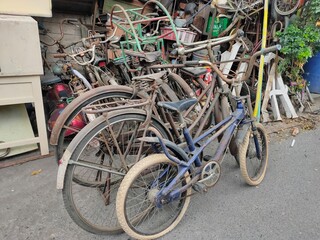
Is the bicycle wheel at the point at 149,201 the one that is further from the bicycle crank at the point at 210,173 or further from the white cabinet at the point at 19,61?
the white cabinet at the point at 19,61

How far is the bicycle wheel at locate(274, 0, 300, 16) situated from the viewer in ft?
13.8

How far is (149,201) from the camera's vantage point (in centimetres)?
206

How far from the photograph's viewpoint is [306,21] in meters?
4.12

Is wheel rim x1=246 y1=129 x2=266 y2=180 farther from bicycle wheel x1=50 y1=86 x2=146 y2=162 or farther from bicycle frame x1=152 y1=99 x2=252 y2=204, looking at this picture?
bicycle wheel x1=50 y1=86 x2=146 y2=162

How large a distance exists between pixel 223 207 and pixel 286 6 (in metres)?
3.85

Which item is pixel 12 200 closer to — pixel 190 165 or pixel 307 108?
pixel 190 165

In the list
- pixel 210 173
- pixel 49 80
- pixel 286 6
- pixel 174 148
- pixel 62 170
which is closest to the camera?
pixel 62 170

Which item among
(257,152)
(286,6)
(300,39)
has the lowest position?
(257,152)

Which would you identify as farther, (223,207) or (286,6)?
(286,6)

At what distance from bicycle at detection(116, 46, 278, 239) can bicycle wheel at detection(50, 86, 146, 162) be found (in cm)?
Answer: 59

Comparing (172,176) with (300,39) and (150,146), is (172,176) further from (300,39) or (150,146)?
(300,39)

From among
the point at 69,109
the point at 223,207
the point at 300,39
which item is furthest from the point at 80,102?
the point at 300,39

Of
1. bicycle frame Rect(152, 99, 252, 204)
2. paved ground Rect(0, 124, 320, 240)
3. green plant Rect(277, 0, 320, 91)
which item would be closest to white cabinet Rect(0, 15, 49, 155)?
paved ground Rect(0, 124, 320, 240)

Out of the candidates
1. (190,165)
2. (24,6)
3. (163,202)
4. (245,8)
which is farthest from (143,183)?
(245,8)
